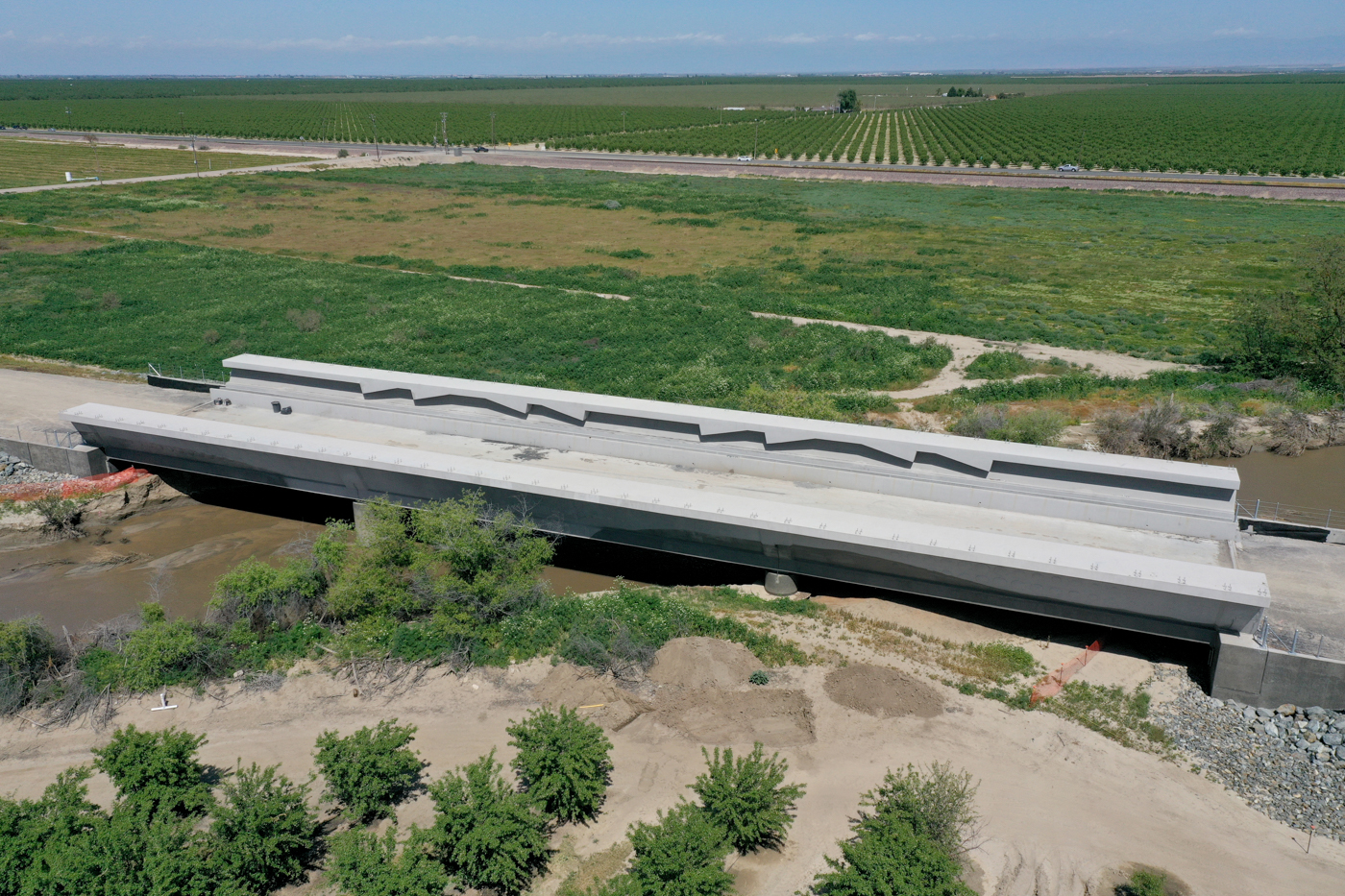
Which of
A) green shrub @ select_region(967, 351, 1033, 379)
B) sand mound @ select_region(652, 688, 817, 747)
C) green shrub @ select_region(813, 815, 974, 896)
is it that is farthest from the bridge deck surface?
green shrub @ select_region(967, 351, 1033, 379)

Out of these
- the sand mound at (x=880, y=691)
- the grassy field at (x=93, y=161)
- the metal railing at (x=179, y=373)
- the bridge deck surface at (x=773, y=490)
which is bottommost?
the sand mound at (x=880, y=691)

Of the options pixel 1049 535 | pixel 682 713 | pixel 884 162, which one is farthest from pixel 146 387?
pixel 884 162

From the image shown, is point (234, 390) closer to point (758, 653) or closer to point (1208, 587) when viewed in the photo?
point (758, 653)

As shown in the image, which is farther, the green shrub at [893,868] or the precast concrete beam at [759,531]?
the precast concrete beam at [759,531]

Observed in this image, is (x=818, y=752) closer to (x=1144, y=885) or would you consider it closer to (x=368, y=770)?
(x=1144, y=885)

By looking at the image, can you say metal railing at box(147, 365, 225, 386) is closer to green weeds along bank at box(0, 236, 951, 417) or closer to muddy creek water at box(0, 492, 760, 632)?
green weeds along bank at box(0, 236, 951, 417)

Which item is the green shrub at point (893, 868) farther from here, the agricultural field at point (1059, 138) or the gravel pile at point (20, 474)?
the agricultural field at point (1059, 138)

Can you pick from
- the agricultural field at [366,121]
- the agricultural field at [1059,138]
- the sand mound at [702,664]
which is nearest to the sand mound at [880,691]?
the sand mound at [702,664]
